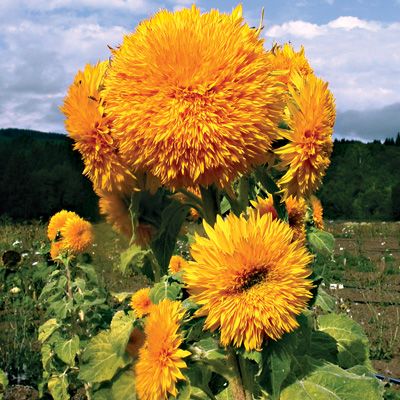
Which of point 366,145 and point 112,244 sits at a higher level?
point 366,145

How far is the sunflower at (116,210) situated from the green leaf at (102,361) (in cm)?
60

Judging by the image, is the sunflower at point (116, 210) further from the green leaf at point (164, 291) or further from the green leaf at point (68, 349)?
the green leaf at point (68, 349)

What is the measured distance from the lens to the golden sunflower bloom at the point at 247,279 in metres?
1.12

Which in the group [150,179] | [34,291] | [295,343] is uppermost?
[150,179]

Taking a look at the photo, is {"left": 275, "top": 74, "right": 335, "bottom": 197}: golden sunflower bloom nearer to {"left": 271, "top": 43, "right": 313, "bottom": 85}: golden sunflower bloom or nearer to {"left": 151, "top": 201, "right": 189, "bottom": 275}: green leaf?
{"left": 271, "top": 43, "right": 313, "bottom": 85}: golden sunflower bloom

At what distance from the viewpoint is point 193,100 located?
1.02m

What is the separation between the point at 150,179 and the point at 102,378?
894 mm

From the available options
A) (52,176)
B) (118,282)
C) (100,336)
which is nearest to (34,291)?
(118,282)

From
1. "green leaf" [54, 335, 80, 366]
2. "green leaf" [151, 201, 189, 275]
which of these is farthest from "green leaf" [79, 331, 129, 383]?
"green leaf" [54, 335, 80, 366]

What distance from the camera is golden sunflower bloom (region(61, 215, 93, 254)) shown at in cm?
300

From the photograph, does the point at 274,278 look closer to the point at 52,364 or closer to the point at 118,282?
the point at 52,364

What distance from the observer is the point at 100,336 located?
2051 millimetres

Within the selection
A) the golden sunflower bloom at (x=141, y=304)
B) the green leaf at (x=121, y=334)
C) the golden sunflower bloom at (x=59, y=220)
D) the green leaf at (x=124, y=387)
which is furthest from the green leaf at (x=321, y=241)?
the golden sunflower bloom at (x=59, y=220)

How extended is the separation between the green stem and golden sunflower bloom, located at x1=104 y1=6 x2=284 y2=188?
16cm
